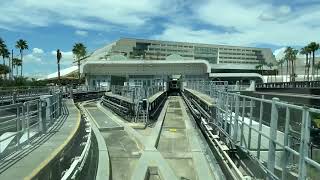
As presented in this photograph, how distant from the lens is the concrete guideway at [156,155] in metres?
14.0

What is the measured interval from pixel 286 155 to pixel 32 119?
10408 mm

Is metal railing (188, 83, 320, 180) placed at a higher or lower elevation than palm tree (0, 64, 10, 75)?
lower

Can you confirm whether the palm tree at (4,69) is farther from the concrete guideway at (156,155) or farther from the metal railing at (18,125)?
the metal railing at (18,125)

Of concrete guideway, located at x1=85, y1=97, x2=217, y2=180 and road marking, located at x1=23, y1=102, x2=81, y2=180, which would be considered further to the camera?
concrete guideway, located at x1=85, y1=97, x2=217, y2=180

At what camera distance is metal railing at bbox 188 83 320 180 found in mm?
6930

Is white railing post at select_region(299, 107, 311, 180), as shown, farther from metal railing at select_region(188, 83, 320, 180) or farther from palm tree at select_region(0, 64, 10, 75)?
palm tree at select_region(0, 64, 10, 75)

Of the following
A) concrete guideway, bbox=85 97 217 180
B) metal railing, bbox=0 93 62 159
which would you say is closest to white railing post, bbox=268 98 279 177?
concrete guideway, bbox=85 97 217 180

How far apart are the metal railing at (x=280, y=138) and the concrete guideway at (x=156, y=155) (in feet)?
6.57

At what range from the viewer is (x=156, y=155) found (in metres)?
16.4

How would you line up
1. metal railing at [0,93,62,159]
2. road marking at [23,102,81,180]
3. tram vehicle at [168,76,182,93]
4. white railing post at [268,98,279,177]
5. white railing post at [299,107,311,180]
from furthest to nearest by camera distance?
tram vehicle at [168,76,182,93], metal railing at [0,93,62,159], white railing post at [268,98,279,177], road marking at [23,102,81,180], white railing post at [299,107,311,180]

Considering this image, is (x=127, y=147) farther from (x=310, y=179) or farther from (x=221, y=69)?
(x=221, y=69)

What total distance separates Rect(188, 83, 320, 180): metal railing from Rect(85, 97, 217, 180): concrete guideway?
2.00 meters

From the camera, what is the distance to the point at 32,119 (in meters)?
16.1

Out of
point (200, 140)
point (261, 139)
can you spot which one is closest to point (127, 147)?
point (200, 140)
